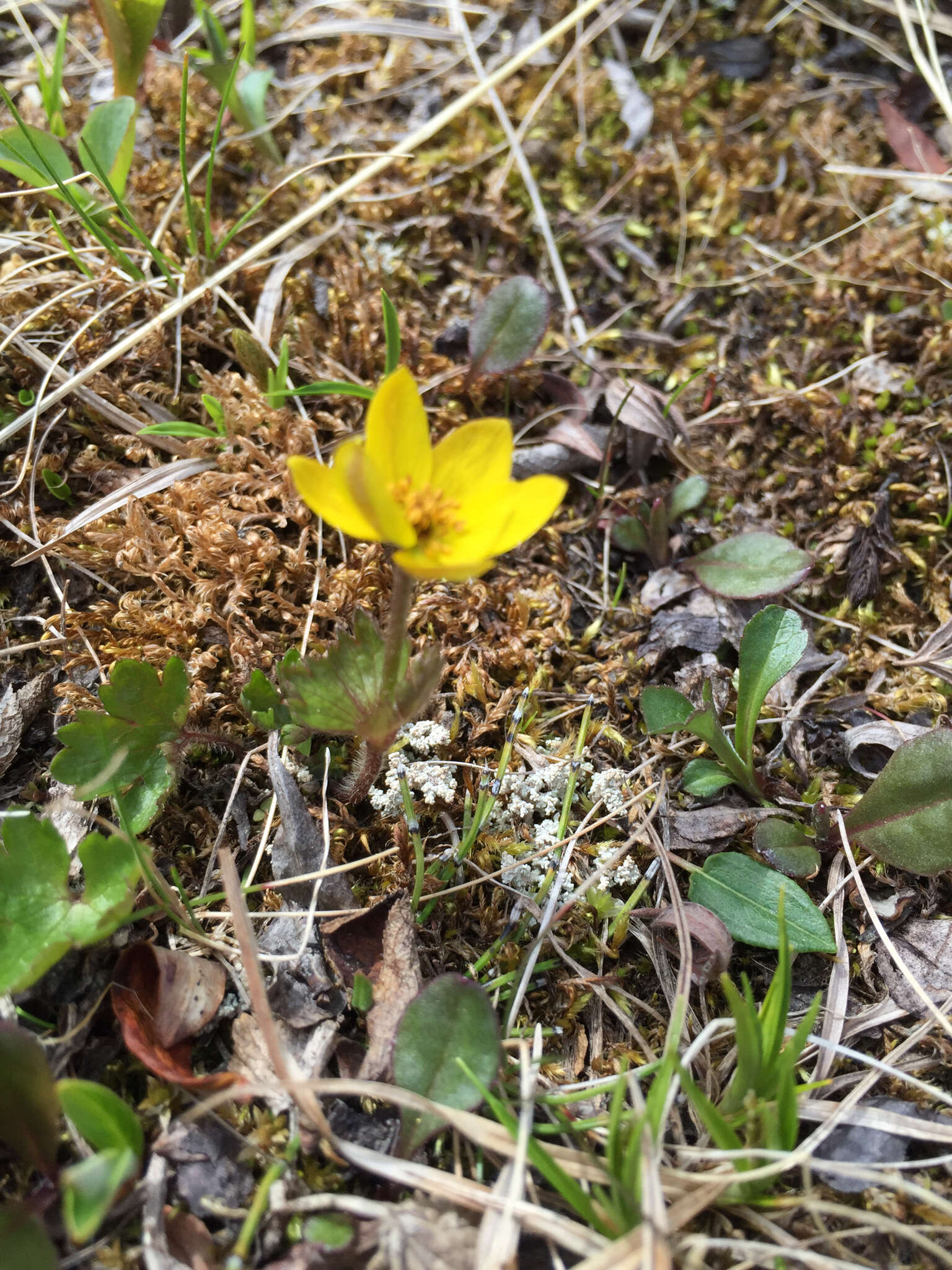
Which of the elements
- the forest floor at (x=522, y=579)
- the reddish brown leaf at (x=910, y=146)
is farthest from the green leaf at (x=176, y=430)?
the reddish brown leaf at (x=910, y=146)

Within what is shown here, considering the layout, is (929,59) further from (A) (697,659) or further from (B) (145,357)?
(B) (145,357)

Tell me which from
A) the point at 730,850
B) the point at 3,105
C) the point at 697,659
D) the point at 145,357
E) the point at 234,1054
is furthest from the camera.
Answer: the point at 3,105

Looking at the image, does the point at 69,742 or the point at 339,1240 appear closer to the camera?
the point at 339,1240

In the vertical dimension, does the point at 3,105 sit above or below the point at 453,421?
above

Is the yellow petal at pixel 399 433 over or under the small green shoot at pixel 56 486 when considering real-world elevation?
over

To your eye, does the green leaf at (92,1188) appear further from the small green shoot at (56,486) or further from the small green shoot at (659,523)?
the small green shoot at (659,523)

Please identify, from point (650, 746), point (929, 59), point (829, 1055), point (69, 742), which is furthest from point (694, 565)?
point (929, 59)

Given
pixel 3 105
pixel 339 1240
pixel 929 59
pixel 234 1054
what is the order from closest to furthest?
1. pixel 339 1240
2. pixel 234 1054
3. pixel 3 105
4. pixel 929 59
